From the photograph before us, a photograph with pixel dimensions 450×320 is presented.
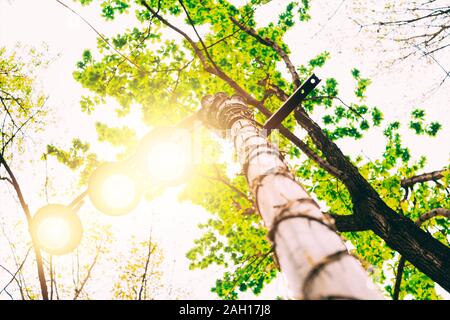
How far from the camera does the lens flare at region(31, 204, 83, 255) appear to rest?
5.80 ft

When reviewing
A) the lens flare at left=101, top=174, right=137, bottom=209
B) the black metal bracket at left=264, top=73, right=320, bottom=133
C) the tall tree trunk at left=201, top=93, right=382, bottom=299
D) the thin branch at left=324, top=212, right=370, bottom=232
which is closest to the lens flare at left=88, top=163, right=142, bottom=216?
the lens flare at left=101, top=174, right=137, bottom=209

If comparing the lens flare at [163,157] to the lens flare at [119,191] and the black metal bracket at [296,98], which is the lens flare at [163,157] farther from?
the black metal bracket at [296,98]

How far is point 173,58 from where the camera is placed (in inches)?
244

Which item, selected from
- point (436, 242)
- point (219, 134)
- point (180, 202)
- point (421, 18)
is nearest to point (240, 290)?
point (180, 202)

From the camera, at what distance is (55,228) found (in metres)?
1.79

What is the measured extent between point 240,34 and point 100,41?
11.5 feet

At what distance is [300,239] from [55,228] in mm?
1739

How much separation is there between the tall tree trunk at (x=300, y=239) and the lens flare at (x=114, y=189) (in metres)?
0.96

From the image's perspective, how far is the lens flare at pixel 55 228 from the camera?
1.77 m

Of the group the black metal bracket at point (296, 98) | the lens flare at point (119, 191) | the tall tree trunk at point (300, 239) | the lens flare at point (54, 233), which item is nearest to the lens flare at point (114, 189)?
the lens flare at point (119, 191)

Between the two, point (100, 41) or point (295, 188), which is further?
point (100, 41)

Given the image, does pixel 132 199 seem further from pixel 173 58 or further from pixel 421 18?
pixel 421 18

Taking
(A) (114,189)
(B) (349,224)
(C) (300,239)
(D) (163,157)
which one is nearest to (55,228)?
(A) (114,189)

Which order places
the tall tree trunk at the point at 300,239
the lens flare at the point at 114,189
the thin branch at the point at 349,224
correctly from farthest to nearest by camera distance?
the thin branch at the point at 349,224 → the lens flare at the point at 114,189 → the tall tree trunk at the point at 300,239
